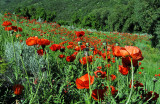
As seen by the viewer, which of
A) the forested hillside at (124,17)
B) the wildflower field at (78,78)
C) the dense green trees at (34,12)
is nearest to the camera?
the wildflower field at (78,78)

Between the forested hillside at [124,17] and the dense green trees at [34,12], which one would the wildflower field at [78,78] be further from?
the dense green trees at [34,12]

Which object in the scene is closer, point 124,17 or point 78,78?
point 78,78

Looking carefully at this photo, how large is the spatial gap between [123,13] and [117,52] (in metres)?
18.9

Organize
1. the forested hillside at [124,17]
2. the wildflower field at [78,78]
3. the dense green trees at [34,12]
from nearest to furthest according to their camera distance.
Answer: the wildflower field at [78,78] → the forested hillside at [124,17] → the dense green trees at [34,12]

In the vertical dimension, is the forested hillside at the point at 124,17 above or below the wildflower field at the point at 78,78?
above

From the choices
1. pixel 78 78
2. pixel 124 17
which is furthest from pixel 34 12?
pixel 78 78

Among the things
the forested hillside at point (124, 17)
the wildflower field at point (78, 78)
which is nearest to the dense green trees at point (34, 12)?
the forested hillside at point (124, 17)

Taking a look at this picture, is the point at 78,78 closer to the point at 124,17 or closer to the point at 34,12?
the point at 124,17

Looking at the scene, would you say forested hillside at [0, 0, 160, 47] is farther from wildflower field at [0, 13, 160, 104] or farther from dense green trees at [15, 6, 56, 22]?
wildflower field at [0, 13, 160, 104]

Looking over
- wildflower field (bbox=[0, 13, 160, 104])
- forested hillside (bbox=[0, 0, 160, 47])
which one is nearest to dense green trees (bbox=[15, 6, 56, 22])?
forested hillside (bbox=[0, 0, 160, 47])

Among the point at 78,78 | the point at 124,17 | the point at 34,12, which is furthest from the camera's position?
the point at 34,12

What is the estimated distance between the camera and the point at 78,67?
1709 mm

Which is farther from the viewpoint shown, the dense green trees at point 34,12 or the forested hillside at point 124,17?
the dense green trees at point 34,12

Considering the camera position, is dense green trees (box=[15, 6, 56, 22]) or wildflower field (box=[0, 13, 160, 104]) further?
dense green trees (box=[15, 6, 56, 22])
